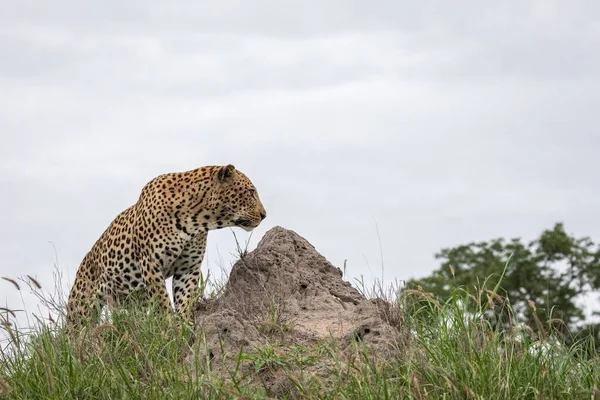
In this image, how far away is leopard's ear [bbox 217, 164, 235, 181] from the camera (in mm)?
13750

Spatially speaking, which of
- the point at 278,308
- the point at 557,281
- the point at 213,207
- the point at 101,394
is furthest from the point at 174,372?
the point at 557,281

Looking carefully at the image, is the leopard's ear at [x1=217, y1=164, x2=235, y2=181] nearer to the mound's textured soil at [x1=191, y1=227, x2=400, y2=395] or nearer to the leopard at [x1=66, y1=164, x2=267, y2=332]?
the leopard at [x1=66, y1=164, x2=267, y2=332]

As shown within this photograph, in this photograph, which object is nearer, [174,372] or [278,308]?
[174,372]

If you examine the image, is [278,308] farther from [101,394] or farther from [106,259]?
[106,259]

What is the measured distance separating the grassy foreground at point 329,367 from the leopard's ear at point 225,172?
3258 millimetres

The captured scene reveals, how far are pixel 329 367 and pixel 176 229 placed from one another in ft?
15.0

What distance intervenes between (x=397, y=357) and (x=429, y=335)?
59cm

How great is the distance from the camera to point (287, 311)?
11445 mm

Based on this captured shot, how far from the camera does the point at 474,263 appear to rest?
41.6m

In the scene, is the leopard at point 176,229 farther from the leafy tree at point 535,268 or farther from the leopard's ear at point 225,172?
the leafy tree at point 535,268

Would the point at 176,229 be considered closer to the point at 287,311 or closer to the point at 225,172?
the point at 225,172

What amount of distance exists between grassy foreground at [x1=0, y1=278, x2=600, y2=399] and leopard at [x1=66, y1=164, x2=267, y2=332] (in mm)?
2908

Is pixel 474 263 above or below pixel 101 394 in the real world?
above

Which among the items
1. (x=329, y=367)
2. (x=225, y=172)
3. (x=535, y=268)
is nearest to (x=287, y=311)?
(x=329, y=367)
